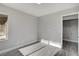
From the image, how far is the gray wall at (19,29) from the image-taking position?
56.4 inches

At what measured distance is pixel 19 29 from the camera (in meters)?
1.50

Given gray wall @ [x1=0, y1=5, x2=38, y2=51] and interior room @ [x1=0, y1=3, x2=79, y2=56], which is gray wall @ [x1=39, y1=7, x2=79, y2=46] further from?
gray wall @ [x1=0, y1=5, x2=38, y2=51]

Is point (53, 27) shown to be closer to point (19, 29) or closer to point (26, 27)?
point (26, 27)

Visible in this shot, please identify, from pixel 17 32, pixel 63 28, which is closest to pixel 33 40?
pixel 17 32

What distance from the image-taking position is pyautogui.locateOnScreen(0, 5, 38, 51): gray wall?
1.43m

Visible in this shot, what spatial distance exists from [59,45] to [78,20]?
100 centimetres

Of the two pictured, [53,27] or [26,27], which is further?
[53,27]

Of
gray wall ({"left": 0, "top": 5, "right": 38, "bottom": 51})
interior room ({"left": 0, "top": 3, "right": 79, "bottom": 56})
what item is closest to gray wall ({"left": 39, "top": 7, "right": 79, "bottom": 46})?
interior room ({"left": 0, "top": 3, "right": 79, "bottom": 56})

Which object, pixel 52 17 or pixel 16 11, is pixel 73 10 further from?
pixel 16 11

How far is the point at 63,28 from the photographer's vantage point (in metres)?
1.79

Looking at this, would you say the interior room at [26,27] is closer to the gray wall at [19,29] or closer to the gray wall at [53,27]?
the gray wall at [19,29]

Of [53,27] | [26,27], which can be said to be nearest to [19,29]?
[26,27]

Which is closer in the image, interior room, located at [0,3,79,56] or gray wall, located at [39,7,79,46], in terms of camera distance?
interior room, located at [0,3,79,56]

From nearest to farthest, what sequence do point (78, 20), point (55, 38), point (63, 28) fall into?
point (78, 20) → point (63, 28) → point (55, 38)
